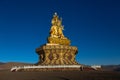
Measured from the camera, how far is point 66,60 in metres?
40.8

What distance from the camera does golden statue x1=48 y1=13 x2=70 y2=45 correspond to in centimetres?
4253

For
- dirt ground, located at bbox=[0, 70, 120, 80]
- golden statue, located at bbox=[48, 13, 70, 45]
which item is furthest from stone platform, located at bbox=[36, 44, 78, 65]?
dirt ground, located at bbox=[0, 70, 120, 80]

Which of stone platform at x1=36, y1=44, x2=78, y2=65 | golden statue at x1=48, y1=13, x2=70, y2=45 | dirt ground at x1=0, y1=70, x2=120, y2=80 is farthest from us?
golden statue at x1=48, y1=13, x2=70, y2=45

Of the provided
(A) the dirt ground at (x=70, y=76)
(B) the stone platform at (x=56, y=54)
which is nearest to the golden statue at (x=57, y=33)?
(B) the stone platform at (x=56, y=54)

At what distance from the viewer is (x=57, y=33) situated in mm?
43844

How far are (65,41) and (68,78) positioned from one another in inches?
848

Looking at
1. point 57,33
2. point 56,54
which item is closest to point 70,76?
point 56,54

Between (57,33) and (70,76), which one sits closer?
(70,76)

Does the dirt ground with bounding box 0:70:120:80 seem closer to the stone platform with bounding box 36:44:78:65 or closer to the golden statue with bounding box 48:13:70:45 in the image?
the stone platform with bounding box 36:44:78:65

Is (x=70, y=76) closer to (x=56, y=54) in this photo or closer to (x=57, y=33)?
(x=56, y=54)

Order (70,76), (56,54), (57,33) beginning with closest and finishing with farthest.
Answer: (70,76) < (56,54) < (57,33)

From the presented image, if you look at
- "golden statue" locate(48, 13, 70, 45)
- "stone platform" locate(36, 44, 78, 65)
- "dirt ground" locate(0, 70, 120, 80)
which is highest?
"golden statue" locate(48, 13, 70, 45)

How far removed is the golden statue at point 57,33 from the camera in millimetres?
42531

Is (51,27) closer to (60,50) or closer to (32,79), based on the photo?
(60,50)
